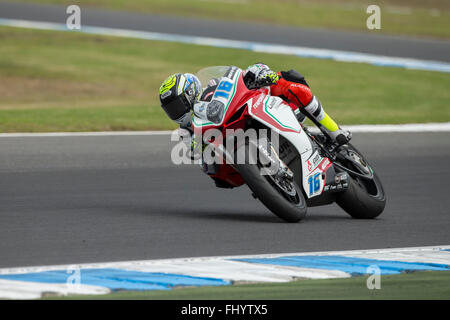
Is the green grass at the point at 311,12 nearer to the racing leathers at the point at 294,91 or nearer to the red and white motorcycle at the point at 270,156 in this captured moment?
the racing leathers at the point at 294,91

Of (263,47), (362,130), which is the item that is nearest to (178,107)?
(362,130)

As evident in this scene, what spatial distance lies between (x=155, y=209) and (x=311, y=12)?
23825 mm

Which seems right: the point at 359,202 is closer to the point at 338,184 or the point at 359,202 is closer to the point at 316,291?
the point at 338,184

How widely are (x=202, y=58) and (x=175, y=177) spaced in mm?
11250

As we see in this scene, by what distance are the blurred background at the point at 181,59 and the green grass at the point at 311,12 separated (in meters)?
0.04

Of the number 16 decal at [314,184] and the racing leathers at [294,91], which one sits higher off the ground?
the racing leathers at [294,91]

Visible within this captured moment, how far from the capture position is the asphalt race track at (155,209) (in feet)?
23.2

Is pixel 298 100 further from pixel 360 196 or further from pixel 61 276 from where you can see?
pixel 61 276

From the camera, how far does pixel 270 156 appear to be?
766 cm

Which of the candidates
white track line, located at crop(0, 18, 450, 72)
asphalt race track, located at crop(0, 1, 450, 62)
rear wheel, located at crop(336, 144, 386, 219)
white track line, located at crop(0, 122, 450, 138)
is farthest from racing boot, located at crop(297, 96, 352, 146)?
asphalt race track, located at crop(0, 1, 450, 62)

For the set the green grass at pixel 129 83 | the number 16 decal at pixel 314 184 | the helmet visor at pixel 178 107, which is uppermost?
the green grass at pixel 129 83

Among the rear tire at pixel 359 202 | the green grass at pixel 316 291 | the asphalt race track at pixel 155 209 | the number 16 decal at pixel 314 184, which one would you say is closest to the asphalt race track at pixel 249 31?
the asphalt race track at pixel 155 209

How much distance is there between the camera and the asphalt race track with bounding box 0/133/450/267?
706 centimetres
